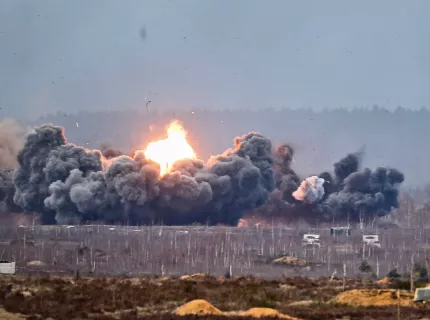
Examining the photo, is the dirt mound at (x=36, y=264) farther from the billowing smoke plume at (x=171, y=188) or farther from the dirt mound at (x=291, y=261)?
the dirt mound at (x=291, y=261)

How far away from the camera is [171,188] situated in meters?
157

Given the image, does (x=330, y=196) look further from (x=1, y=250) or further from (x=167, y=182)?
(x=1, y=250)

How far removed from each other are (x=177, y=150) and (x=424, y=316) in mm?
124852

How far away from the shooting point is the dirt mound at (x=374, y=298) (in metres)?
65.4

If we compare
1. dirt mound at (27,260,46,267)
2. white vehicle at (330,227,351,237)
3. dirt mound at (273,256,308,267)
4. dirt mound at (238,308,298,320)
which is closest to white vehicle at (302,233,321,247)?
white vehicle at (330,227,351,237)

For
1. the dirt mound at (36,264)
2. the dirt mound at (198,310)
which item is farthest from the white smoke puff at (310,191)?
the dirt mound at (198,310)

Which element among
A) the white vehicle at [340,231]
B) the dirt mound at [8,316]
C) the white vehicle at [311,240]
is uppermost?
the white vehicle at [340,231]

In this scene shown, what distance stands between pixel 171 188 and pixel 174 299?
282ft

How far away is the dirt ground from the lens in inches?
2303

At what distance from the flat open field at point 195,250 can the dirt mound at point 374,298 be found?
51915 millimetres

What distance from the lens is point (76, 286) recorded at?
81938mm

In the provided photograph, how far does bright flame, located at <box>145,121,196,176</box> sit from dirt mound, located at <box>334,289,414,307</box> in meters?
102

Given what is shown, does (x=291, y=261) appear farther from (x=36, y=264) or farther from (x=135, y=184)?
(x=36, y=264)

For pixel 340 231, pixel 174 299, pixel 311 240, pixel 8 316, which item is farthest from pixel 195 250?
pixel 8 316
